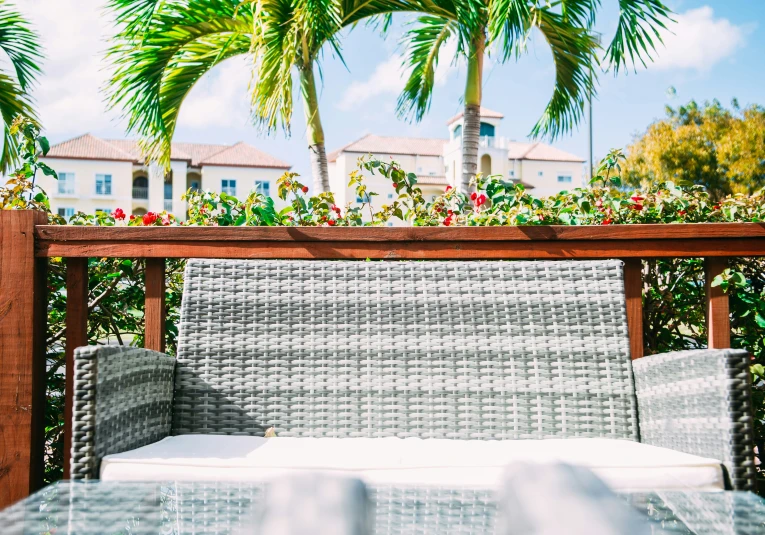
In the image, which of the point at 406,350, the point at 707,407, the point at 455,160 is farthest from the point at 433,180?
the point at 707,407

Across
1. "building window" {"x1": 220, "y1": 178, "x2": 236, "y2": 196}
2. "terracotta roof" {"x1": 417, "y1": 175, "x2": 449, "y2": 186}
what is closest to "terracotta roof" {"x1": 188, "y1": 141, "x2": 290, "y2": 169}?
"building window" {"x1": 220, "y1": 178, "x2": 236, "y2": 196}

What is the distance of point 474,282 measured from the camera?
5.55 ft

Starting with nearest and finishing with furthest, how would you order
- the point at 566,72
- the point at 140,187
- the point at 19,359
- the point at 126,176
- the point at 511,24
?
1. the point at 19,359
2. the point at 511,24
3. the point at 566,72
4. the point at 126,176
5. the point at 140,187

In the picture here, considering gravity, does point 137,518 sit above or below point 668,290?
below

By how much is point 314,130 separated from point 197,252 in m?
3.80

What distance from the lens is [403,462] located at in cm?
128

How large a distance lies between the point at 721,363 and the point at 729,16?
105m

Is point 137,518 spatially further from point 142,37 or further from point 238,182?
point 238,182

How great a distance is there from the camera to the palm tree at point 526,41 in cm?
425

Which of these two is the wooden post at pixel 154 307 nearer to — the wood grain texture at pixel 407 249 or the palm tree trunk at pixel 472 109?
the wood grain texture at pixel 407 249

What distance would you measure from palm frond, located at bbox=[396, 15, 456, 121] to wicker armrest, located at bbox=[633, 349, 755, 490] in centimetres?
536

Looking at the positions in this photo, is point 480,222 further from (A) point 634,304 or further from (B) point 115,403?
(B) point 115,403

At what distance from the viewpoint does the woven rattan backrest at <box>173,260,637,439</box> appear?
1.59 metres

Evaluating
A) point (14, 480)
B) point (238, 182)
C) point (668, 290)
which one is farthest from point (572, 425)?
point (238, 182)
